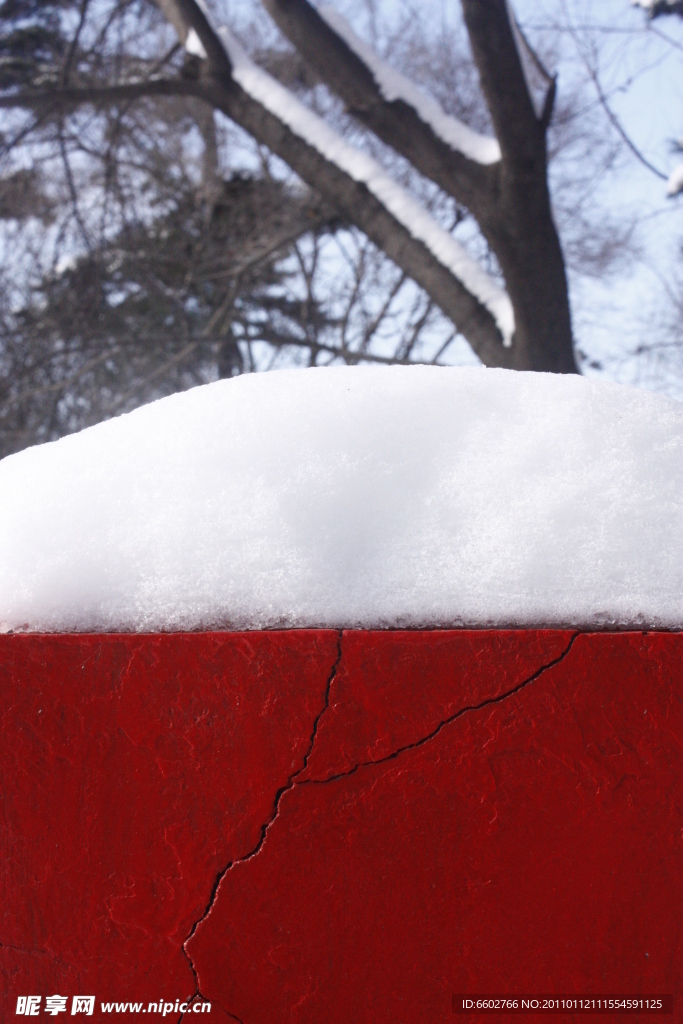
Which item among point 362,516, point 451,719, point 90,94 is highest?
point 90,94

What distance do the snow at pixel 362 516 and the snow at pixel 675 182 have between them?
13.6ft

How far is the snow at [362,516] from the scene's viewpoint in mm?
1016

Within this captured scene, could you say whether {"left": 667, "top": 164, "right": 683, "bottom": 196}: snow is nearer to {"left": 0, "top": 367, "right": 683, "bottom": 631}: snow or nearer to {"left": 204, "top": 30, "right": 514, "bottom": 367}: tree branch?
{"left": 204, "top": 30, "right": 514, "bottom": 367}: tree branch

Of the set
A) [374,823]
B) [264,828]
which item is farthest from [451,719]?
[264,828]

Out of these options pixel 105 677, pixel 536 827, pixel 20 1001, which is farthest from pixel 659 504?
pixel 20 1001

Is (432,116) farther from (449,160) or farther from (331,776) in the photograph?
(331,776)

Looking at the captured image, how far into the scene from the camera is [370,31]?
7035mm

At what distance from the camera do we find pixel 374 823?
38.8 inches

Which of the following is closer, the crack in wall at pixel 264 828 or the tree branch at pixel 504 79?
the crack in wall at pixel 264 828

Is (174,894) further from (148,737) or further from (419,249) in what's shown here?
(419,249)

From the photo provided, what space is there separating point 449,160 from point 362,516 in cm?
354

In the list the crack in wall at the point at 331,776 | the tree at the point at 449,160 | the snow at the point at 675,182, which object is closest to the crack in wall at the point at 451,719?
the crack in wall at the point at 331,776

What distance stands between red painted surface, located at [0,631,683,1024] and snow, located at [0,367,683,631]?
0.05 m

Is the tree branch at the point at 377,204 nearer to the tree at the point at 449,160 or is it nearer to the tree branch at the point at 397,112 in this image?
the tree at the point at 449,160
